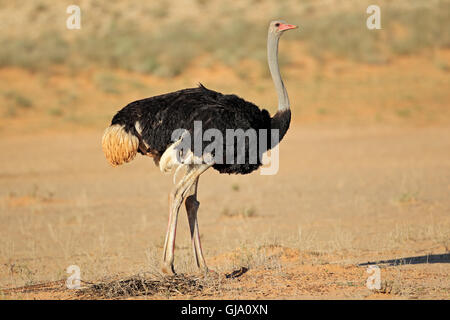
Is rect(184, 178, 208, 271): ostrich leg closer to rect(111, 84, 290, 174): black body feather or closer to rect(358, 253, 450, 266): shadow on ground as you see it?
Result: rect(111, 84, 290, 174): black body feather

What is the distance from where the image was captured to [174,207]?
19.5ft

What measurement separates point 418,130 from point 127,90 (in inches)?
341

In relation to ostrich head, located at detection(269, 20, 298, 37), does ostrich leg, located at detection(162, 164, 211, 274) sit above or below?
below

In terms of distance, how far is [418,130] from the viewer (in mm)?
17750

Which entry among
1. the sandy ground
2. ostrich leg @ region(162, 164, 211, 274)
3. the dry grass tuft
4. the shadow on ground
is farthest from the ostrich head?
the dry grass tuft

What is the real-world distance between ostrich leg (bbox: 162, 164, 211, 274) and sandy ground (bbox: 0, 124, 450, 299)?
0.15 m

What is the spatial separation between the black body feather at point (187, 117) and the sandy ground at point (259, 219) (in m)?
1.03

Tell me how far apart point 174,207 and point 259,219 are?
12.6 feet

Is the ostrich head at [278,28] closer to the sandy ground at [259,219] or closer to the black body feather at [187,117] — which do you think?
the black body feather at [187,117]

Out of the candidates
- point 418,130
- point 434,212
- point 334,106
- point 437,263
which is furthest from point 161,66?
point 437,263

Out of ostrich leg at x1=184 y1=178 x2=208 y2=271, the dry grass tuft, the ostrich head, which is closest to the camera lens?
the dry grass tuft

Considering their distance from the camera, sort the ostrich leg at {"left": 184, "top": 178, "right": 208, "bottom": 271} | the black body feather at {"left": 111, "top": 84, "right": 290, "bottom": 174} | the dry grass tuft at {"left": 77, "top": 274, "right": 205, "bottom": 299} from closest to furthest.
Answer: the dry grass tuft at {"left": 77, "top": 274, "right": 205, "bottom": 299}
the black body feather at {"left": 111, "top": 84, "right": 290, "bottom": 174}
the ostrich leg at {"left": 184, "top": 178, "right": 208, "bottom": 271}

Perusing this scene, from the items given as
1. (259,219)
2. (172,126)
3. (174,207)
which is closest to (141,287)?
(174,207)

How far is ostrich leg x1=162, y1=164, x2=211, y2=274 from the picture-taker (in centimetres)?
581
